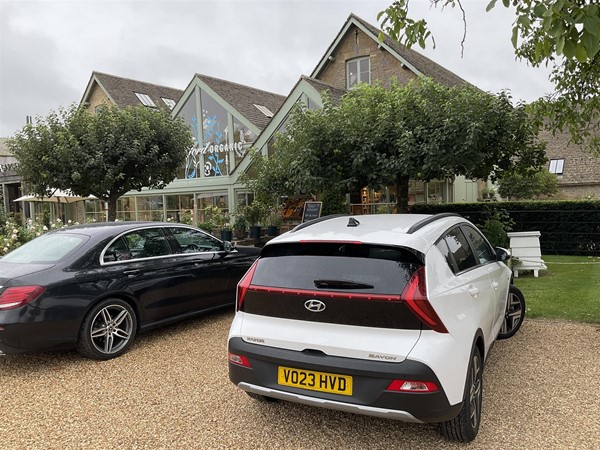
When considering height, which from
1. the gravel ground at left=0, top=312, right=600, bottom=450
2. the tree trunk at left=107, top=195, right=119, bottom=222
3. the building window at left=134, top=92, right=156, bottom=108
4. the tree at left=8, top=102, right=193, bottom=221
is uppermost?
the building window at left=134, top=92, right=156, bottom=108

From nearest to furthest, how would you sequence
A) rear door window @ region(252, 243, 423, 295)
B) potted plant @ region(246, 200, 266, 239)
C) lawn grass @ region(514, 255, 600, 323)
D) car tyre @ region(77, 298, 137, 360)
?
rear door window @ region(252, 243, 423, 295), car tyre @ region(77, 298, 137, 360), lawn grass @ region(514, 255, 600, 323), potted plant @ region(246, 200, 266, 239)

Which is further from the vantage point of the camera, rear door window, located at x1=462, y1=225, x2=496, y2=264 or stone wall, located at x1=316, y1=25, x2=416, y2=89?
stone wall, located at x1=316, y1=25, x2=416, y2=89

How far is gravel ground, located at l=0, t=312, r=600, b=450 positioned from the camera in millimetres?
3180

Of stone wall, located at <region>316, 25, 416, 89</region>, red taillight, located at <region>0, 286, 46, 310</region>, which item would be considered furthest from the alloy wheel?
stone wall, located at <region>316, 25, 416, 89</region>

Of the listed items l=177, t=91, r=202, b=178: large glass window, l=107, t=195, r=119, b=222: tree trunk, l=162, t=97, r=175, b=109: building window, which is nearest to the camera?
l=107, t=195, r=119, b=222: tree trunk

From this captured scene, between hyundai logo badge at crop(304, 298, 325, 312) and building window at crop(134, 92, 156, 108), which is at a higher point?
building window at crop(134, 92, 156, 108)

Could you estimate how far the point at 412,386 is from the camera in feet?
8.70

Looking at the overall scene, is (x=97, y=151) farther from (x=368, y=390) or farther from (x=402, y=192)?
(x=368, y=390)

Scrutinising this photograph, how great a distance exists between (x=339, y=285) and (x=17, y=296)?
3.49 meters

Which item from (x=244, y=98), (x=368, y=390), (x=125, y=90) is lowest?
Result: (x=368, y=390)

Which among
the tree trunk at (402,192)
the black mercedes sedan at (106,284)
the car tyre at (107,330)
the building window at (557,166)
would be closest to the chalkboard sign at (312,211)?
the tree trunk at (402,192)

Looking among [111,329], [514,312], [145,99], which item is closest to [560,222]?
[514,312]

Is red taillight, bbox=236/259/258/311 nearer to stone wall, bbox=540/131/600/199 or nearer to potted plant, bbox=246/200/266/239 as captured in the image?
potted plant, bbox=246/200/266/239

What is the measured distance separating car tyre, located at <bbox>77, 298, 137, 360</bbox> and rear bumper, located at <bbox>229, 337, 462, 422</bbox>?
9.01 feet
